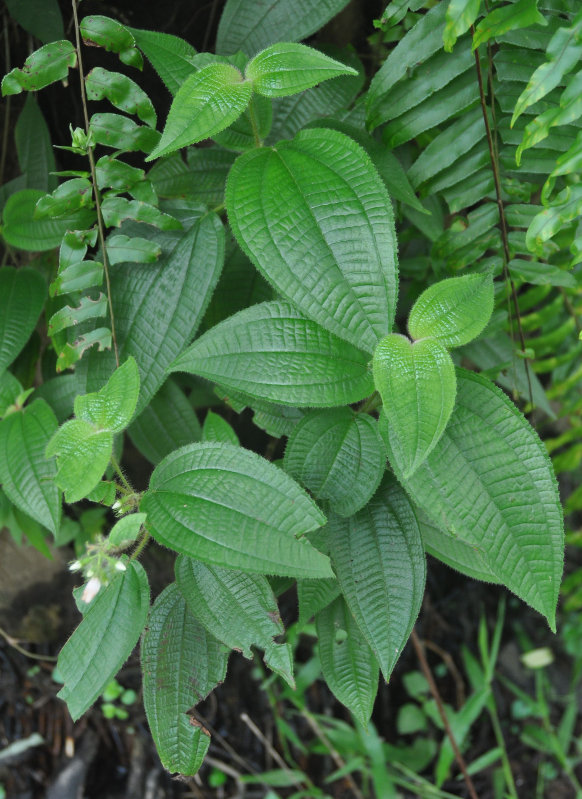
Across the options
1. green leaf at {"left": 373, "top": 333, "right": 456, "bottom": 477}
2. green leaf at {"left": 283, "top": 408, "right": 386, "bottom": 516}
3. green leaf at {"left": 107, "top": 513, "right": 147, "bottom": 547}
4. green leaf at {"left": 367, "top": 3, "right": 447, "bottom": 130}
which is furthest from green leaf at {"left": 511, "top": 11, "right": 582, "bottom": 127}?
green leaf at {"left": 107, "top": 513, "right": 147, "bottom": 547}

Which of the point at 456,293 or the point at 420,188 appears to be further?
the point at 420,188

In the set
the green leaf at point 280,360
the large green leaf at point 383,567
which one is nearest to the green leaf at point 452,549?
the large green leaf at point 383,567

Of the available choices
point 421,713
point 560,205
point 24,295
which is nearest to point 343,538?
point 560,205

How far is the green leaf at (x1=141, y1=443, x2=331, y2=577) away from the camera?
2.53ft

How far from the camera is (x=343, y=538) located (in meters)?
0.97

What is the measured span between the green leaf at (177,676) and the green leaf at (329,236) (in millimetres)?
491

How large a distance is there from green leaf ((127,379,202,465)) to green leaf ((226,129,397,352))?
0.46 m

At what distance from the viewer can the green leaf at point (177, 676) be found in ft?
3.04

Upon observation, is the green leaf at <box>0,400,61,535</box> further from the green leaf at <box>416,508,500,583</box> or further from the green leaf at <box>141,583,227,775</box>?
the green leaf at <box>416,508,500,583</box>

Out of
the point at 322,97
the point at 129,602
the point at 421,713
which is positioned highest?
the point at 322,97

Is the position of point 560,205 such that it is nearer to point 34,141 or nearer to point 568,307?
point 568,307

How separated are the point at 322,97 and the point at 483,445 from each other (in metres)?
0.70

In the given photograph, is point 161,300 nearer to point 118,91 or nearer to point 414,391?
point 118,91

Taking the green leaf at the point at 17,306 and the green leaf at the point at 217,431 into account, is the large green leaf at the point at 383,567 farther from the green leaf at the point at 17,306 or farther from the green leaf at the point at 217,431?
the green leaf at the point at 17,306
